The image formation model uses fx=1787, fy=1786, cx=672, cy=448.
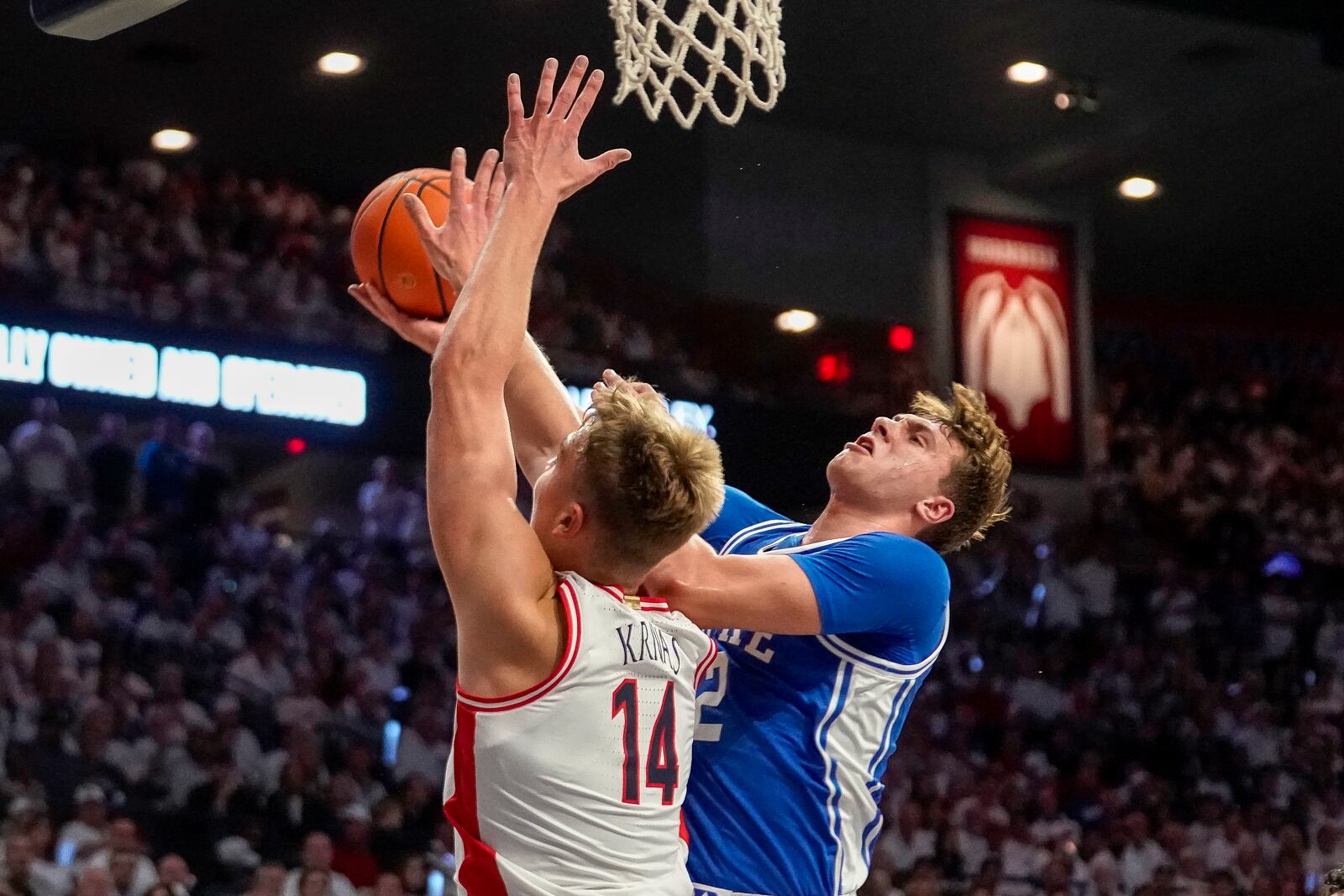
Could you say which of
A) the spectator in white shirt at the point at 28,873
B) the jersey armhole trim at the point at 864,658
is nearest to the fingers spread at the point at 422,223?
the jersey armhole trim at the point at 864,658

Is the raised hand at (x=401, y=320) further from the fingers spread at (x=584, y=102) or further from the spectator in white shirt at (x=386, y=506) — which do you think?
the spectator in white shirt at (x=386, y=506)

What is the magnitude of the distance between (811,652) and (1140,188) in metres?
14.8

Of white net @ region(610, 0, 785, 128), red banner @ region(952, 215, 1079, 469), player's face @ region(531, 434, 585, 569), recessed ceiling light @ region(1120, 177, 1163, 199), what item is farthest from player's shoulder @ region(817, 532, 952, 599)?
recessed ceiling light @ region(1120, 177, 1163, 199)

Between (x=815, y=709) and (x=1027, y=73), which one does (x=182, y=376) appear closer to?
(x=1027, y=73)

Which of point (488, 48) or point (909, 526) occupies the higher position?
point (488, 48)

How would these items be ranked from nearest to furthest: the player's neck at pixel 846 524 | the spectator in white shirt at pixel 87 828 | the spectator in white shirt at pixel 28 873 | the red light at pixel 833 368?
1. the player's neck at pixel 846 524
2. the spectator in white shirt at pixel 28 873
3. the spectator in white shirt at pixel 87 828
4. the red light at pixel 833 368

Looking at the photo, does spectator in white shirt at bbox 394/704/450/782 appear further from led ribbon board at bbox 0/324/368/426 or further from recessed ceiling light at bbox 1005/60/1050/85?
recessed ceiling light at bbox 1005/60/1050/85

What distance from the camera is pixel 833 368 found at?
15766 millimetres

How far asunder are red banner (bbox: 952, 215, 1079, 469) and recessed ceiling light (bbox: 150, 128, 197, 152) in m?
7.07

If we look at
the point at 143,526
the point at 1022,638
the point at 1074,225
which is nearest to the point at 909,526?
the point at 143,526

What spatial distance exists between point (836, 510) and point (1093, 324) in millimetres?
16902

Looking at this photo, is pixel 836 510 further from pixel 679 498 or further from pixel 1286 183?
pixel 1286 183

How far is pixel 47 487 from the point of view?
472 inches

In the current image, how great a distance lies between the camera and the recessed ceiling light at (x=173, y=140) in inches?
637
